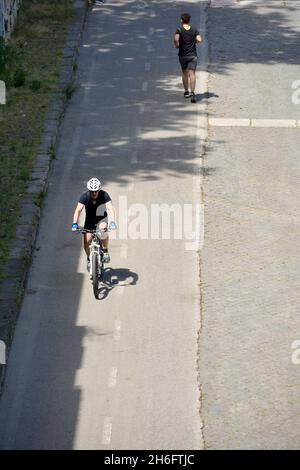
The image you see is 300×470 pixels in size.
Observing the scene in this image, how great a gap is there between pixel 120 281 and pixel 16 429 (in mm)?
4104

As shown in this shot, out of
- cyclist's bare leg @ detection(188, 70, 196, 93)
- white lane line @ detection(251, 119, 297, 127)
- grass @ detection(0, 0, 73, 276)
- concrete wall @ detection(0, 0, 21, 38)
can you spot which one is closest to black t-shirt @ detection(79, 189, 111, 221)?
grass @ detection(0, 0, 73, 276)

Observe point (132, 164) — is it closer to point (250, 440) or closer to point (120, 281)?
point (120, 281)

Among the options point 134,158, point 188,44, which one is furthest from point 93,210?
point 188,44

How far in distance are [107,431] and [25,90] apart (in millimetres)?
12635

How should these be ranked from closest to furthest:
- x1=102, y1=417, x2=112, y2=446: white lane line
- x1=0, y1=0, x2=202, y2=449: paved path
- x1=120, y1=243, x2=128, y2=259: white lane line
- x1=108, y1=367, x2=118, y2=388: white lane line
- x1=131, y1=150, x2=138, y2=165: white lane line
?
x1=102, y1=417, x2=112, y2=446: white lane line < x1=0, y1=0, x2=202, y2=449: paved path < x1=108, y1=367, x2=118, y2=388: white lane line < x1=120, y1=243, x2=128, y2=259: white lane line < x1=131, y1=150, x2=138, y2=165: white lane line

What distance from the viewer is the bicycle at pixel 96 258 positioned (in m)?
16.8

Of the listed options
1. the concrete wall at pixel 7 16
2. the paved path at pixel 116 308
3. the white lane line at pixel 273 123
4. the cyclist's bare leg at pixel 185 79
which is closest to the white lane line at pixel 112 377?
the paved path at pixel 116 308

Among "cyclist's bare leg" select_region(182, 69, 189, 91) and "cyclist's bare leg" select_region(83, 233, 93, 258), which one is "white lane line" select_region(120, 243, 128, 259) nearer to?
"cyclist's bare leg" select_region(83, 233, 93, 258)

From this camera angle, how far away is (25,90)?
25.2 meters

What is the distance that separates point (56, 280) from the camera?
17.7 metres

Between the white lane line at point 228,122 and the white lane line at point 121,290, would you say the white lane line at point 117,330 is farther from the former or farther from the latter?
the white lane line at point 228,122

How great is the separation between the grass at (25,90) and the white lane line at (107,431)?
4.04m

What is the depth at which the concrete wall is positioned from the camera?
2766 centimetres

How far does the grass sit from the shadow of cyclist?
153 centimetres
